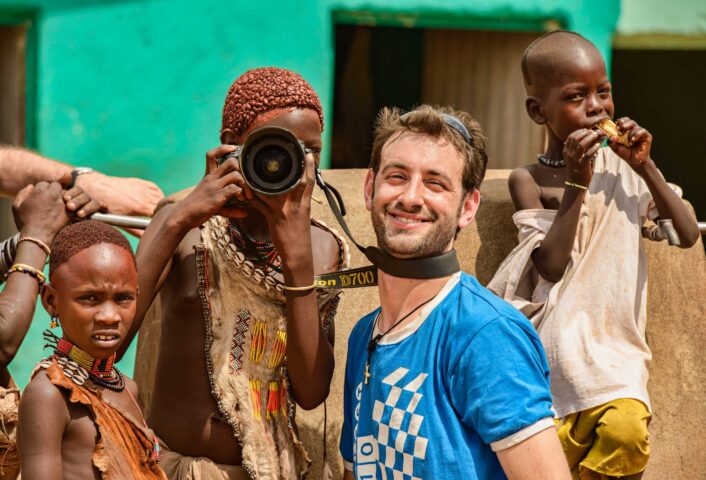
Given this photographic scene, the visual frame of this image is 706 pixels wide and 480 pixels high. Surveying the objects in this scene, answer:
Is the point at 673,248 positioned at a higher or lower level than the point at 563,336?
higher

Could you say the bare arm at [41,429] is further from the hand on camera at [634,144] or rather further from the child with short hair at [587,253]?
the hand on camera at [634,144]

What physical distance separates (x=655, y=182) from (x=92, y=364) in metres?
2.11

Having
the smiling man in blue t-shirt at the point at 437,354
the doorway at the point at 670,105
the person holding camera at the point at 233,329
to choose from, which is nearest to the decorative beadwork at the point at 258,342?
the person holding camera at the point at 233,329

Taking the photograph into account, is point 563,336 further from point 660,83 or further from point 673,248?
point 660,83

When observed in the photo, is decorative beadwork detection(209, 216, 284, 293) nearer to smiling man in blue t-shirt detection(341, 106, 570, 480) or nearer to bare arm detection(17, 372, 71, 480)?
smiling man in blue t-shirt detection(341, 106, 570, 480)

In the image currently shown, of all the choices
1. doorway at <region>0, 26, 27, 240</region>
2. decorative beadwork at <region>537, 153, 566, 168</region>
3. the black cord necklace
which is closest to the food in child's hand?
decorative beadwork at <region>537, 153, 566, 168</region>

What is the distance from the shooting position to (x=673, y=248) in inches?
173

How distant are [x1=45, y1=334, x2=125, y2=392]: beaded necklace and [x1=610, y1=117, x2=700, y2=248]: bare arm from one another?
1927 millimetres

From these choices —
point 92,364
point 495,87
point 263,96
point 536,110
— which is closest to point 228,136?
point 263,96

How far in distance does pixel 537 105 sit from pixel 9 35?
331 cm

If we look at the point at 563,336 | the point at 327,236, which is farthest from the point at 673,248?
the point at 327,236

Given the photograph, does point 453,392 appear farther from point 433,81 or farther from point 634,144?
point 433,81

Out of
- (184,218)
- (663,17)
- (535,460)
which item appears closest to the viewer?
(535,460)

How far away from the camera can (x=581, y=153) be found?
368 cm
